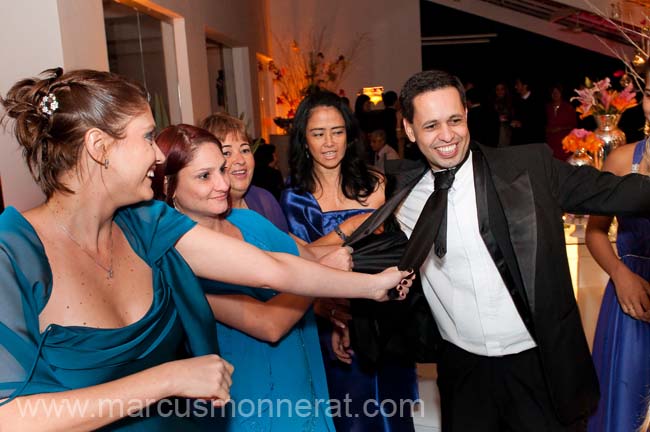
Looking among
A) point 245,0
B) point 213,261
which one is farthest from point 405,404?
point 245,0

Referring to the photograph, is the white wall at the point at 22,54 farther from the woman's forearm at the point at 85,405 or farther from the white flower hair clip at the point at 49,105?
the woman's forearm at the point at 85,405

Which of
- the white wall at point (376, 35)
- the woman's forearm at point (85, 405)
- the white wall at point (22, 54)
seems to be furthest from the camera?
the white wall at point (376, 35)

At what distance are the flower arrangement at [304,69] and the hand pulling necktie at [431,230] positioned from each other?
8.37 m

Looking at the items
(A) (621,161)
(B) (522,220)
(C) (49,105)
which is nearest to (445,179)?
(B) (522,220)

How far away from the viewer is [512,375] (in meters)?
2.11

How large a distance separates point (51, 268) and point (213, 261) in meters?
0.43

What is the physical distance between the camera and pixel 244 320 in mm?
1901

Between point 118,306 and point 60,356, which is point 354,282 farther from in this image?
point 60,356

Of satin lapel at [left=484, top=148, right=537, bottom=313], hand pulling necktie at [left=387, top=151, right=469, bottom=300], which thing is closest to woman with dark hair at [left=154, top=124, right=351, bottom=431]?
hand pulling necktie at [left=387, top=151, right=469, bottom=300]

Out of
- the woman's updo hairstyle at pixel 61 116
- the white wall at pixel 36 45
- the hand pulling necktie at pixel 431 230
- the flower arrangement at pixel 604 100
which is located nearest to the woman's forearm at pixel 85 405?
the woman's updo hairstyle at pixel 61 116

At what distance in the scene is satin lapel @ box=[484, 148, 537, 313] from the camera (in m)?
1.96

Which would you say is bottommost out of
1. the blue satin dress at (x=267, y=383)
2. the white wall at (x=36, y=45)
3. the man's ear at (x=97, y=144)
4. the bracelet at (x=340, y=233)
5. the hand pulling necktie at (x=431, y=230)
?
the blue satin dress at (x=267, y=383)

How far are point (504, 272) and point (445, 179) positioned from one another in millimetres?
359

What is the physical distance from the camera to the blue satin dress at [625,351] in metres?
2.42
